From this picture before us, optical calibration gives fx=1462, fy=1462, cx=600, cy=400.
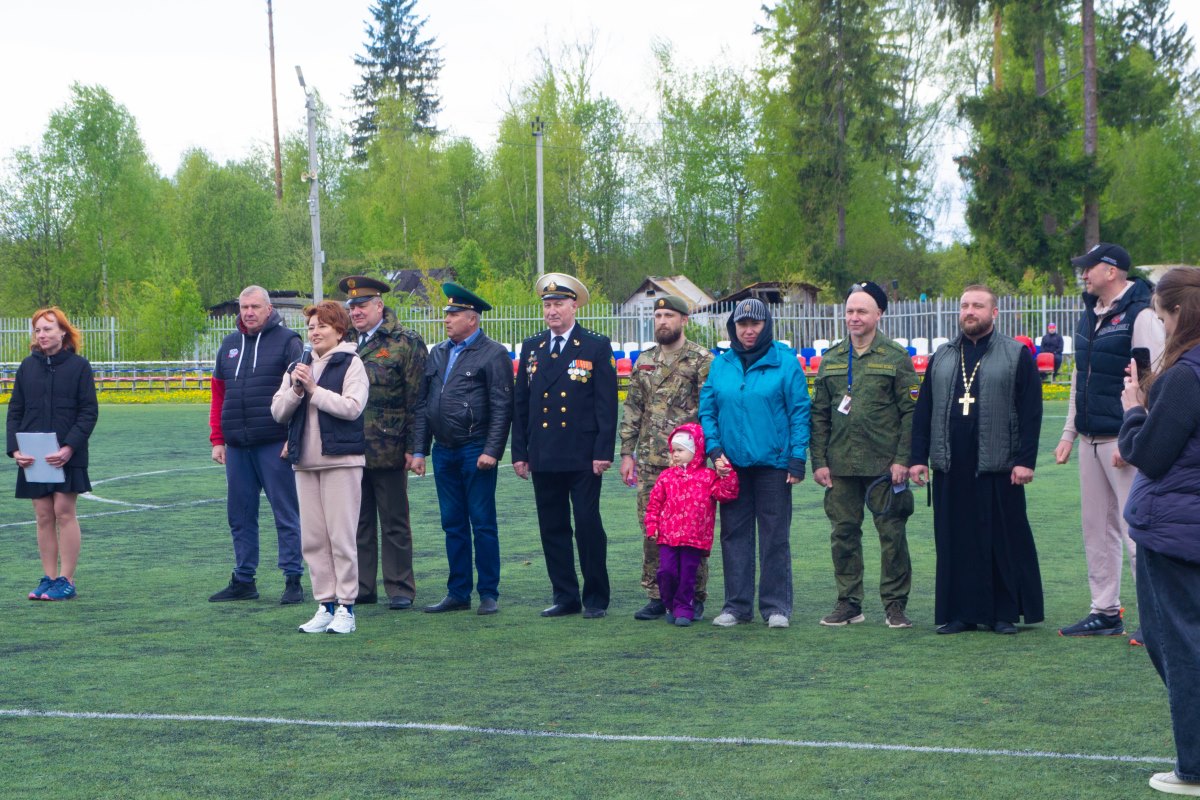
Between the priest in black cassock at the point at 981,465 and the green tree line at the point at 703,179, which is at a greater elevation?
the green tree line at the point at 703,179

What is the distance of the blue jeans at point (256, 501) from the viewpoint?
374 inches

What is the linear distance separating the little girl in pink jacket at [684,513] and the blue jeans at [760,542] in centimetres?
12

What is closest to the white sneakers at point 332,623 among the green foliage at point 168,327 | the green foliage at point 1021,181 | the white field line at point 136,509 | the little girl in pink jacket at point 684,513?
the little girl in pink jacket at point 684,513

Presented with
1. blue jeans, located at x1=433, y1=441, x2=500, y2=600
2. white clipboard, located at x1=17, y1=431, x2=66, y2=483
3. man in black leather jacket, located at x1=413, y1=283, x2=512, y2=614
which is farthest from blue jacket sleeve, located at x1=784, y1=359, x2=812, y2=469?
white clipboard, located at x1=17, y1=431, x2=66, y2=483

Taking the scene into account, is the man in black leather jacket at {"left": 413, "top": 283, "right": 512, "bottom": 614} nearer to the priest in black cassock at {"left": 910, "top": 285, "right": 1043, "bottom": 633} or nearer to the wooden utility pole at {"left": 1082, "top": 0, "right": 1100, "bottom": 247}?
the priest in black cassock at {"left": 910, "top": 285, "right": 1043, "bottom": 633}

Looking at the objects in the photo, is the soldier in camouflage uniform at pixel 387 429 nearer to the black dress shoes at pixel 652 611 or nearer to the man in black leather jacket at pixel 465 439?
the man in black leather jacket at pixel 465 439

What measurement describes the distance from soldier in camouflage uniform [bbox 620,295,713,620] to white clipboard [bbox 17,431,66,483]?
11.9ft

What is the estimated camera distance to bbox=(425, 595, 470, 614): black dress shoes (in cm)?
902

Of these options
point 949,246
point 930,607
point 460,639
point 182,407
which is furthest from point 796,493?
point 949,246

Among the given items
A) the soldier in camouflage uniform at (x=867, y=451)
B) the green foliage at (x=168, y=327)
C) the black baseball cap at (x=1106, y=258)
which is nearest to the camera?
the black baseball cap at (x=1106, y=258)

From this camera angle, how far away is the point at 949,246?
2470 inches

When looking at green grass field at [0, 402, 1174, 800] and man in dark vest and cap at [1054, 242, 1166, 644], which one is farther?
man in dark vest and cap at [1054, 242, 1166, 644]

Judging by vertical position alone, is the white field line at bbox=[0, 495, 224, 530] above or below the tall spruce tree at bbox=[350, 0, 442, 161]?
below

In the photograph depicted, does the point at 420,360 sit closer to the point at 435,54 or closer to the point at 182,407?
the point at 182,407
